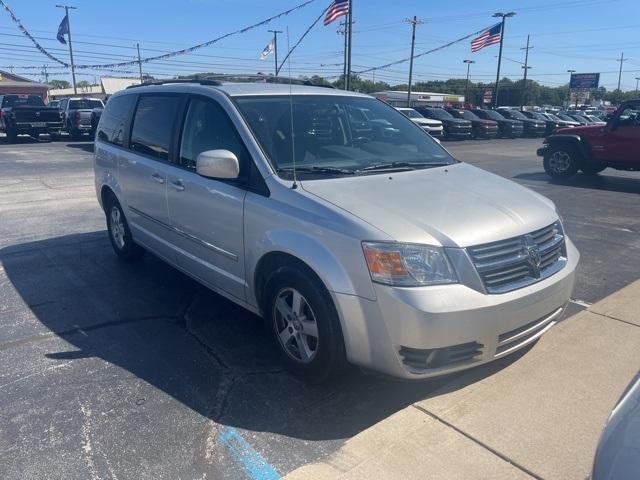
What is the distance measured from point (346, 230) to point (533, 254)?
1.13m

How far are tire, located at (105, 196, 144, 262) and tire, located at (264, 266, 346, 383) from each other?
8.60 feet

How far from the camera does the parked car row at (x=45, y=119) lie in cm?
2105

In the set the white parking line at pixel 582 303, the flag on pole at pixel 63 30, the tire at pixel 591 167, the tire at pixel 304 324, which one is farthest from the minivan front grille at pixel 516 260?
the flag on pole at pixel 63 30

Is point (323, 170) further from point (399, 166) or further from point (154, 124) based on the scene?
point (154, 124)

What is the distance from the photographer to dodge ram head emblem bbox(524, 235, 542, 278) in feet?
10.3

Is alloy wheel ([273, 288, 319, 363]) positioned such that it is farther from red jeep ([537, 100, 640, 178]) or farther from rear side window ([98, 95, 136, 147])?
red jeep ([537, 100, 640, 178])

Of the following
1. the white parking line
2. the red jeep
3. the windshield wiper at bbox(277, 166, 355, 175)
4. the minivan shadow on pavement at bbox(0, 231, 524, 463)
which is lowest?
the minivan shadow on pavement at bbox(0, 231, 524, 463)

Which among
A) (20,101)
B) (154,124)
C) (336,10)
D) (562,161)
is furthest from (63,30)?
(154,124)

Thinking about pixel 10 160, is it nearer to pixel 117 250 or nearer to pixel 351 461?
pixel 117 250

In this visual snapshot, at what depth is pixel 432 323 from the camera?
2766 millimetres

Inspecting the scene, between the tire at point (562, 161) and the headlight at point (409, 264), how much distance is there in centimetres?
1105

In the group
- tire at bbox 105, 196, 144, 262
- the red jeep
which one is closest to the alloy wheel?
tire at bbox 105, 196, 144, 262

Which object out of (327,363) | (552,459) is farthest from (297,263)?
(552,459)

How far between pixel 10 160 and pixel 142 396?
14.8 m
